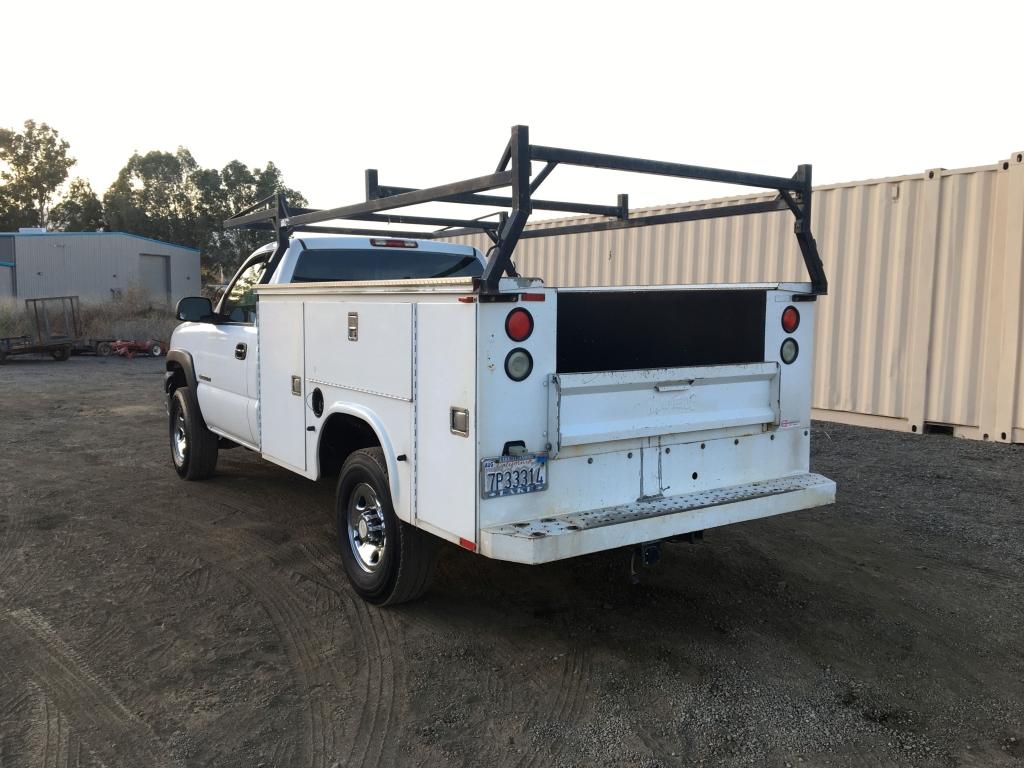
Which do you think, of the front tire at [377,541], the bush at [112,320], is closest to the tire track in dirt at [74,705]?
the front tire at [377,541]

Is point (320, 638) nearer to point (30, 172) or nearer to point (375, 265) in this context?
point (375, 265)

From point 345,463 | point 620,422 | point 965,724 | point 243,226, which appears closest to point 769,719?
point 965,724

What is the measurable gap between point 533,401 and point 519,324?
Result: 35 cm

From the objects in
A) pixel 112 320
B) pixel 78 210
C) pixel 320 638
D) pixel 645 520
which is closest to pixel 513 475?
pixel 645 520

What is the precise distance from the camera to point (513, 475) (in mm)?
3689

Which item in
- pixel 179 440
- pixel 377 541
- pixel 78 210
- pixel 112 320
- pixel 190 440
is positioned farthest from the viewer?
pixel 78 210

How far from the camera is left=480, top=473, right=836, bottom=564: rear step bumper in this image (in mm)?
3555

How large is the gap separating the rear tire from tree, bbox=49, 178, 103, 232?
55.5 metres

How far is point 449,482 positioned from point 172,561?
272 cm

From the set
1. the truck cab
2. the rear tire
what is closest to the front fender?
the truck cab

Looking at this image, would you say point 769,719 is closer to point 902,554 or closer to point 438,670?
point 438,670

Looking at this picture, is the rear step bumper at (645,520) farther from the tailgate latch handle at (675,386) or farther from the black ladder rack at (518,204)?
the black ladder rack at (518,204)

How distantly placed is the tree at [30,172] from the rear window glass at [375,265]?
63113 mm

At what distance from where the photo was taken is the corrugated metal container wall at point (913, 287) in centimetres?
848
